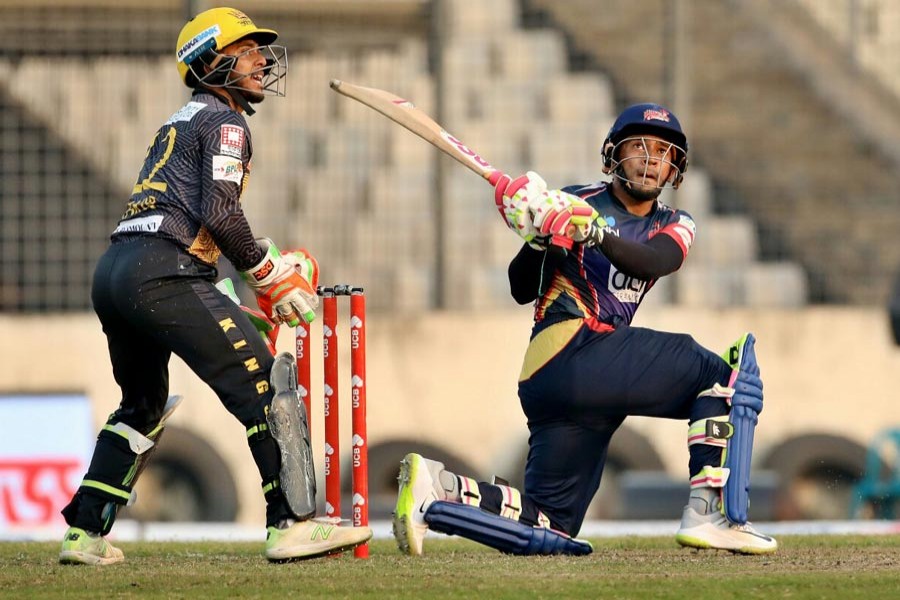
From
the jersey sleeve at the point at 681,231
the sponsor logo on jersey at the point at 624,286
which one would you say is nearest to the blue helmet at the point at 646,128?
the jersey sleeve at the point at 681,231

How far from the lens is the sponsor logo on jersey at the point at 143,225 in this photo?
17.1ft

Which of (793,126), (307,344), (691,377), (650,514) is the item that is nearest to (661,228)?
(691,377)

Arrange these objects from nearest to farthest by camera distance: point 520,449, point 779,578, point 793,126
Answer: point 779,578 → point 520,449 → point 793,126

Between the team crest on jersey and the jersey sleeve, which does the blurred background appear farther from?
the team crest on jersey

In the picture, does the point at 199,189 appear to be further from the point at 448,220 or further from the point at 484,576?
the point at 448,220

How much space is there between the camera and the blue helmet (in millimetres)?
5668

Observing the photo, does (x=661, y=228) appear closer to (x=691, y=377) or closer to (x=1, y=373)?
(x=691, y=377)

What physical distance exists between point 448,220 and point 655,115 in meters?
4.72

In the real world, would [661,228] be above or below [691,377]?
above

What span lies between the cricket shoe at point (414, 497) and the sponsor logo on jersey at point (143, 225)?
1052 mm

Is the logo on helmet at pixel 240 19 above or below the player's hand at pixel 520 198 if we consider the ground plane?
above

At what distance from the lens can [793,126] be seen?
1091 centimetres

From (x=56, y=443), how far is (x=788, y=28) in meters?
5.51

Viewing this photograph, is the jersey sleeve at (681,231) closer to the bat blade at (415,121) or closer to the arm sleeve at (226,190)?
the bat blade at (415,121)
